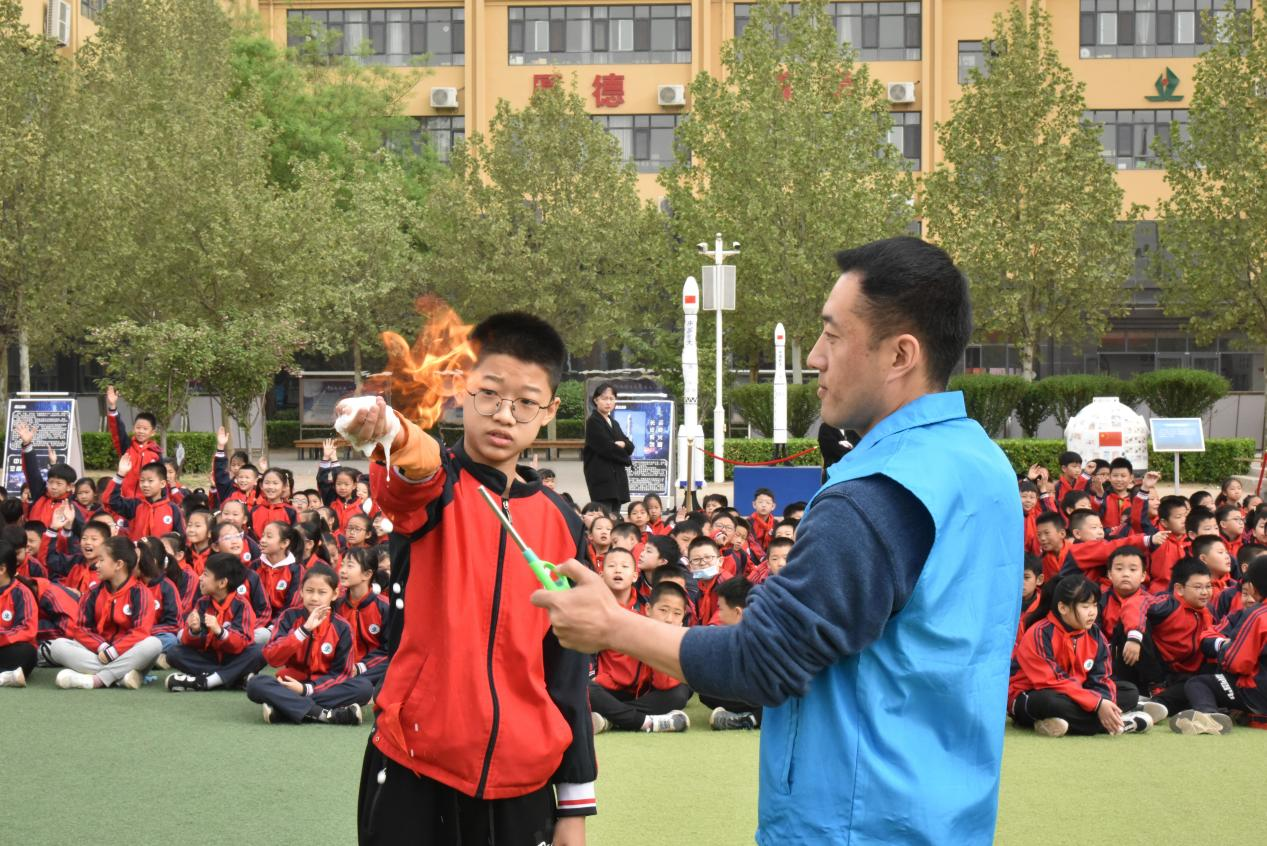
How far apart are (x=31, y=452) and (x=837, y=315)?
1127cm

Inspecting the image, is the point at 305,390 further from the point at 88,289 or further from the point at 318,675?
the point at 318,675

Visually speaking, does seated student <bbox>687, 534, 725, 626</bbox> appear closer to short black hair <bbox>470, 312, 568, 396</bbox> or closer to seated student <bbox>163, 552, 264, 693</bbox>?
seated student <bbox>163, 552, 264, 693</bbox>

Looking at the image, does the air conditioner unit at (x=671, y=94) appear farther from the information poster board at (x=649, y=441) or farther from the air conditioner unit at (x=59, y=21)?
the information poster board at (x=649, y=441)

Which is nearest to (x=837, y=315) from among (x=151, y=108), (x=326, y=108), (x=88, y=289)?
(x=88, y=289)

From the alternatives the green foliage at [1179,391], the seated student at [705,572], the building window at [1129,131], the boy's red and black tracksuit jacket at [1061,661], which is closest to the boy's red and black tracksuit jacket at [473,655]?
the boy's red and black tracksuit jacket at [1061,661]

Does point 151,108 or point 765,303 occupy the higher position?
point 151,108

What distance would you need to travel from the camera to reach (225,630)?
7.79 m

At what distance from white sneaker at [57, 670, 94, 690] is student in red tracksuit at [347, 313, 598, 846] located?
5.78 metres

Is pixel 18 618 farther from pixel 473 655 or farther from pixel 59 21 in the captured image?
pixel 59 21

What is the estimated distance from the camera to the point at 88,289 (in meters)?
20.7

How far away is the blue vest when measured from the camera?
1836mm

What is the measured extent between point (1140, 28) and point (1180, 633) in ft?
93.6

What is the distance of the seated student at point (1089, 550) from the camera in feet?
28.6

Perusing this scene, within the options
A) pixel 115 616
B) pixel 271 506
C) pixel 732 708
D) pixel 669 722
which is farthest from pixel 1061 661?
pixel 271 506
